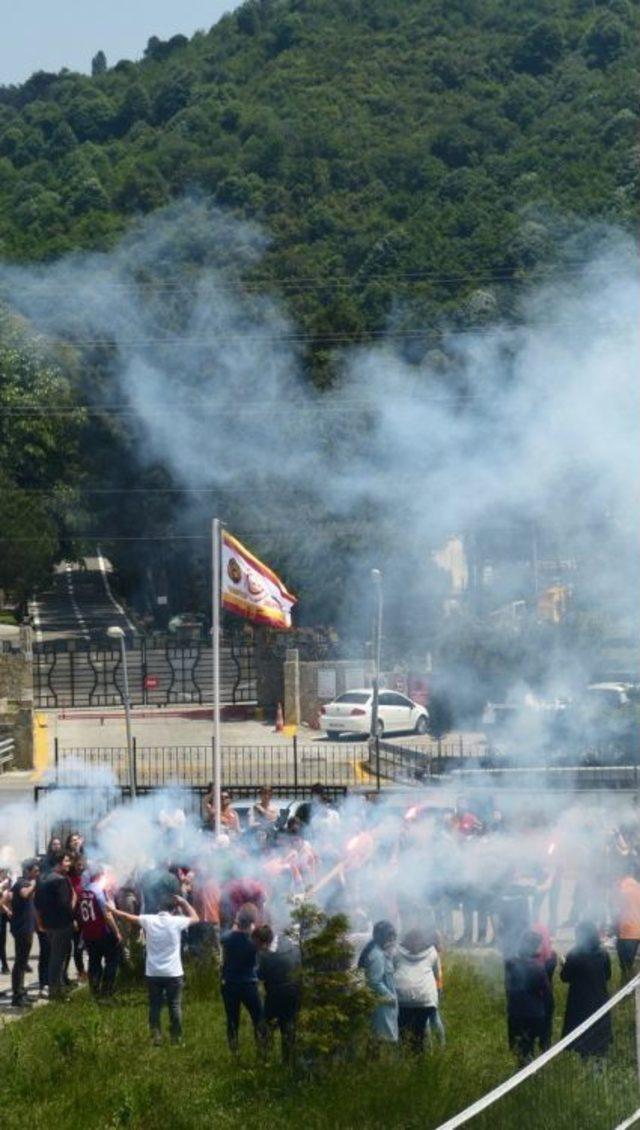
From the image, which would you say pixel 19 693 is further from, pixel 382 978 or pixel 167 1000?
pixel 382 978

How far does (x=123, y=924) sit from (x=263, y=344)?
2435 centimetres

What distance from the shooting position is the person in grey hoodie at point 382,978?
43.7 feet

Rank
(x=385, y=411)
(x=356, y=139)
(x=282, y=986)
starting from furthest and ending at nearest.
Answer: (x=356, y=139) → (x=385, y=411) → (x=282, y=986)

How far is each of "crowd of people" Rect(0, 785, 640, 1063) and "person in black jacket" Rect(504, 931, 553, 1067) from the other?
0.04 feet

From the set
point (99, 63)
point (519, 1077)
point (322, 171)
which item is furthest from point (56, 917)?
point (99, 63)

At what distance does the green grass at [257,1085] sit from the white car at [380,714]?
A: 2208cm

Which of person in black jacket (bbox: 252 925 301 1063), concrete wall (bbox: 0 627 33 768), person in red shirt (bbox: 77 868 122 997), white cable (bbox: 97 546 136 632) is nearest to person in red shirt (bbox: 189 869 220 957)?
person in red shirt (bbox: 77 868 122 997)

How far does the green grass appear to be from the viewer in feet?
36.9

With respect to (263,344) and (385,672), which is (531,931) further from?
(263,344)

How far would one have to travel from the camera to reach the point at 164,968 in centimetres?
1496

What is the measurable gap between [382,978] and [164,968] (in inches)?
86.2

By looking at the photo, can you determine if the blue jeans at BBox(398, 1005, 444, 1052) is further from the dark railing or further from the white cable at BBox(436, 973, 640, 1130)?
the dark railing

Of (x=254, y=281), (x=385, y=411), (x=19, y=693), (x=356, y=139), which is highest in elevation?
(x=356, y=139)

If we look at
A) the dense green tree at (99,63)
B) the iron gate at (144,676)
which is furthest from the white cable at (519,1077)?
the dense green tree at (99,63)
